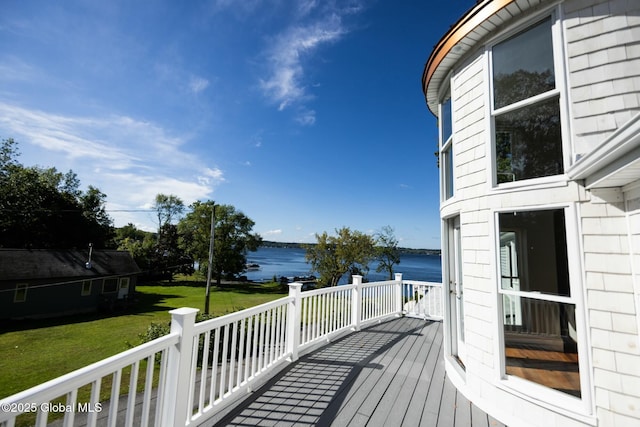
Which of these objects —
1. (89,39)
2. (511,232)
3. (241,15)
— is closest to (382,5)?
(241,15)

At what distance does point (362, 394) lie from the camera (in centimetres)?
323

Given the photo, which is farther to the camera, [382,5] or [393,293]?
[393,293]

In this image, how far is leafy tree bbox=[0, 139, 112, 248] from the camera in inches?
866

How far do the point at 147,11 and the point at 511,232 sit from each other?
8.01m

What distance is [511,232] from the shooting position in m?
2.84

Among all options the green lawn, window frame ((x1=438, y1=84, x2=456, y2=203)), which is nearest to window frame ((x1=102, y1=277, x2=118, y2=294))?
the green lawn

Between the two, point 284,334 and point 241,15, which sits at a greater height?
point 241,15

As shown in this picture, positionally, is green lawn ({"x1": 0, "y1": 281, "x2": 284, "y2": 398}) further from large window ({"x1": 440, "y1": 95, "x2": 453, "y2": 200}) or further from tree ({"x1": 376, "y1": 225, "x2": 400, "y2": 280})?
tree ({"x1": 376, "y1": 225, "x2": 400, "y2": 280})

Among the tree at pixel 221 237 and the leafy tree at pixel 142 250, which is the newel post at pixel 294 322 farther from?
the leafy tree at pixel 142 250

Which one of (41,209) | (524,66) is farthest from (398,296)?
(41,209)

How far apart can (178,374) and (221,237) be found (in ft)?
91.7

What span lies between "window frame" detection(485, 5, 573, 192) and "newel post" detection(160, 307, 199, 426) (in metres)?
3.24

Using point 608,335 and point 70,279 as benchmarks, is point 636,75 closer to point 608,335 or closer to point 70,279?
point 608,335

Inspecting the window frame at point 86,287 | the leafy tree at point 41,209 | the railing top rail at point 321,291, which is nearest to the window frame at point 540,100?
the railing top rail at point 321,291
